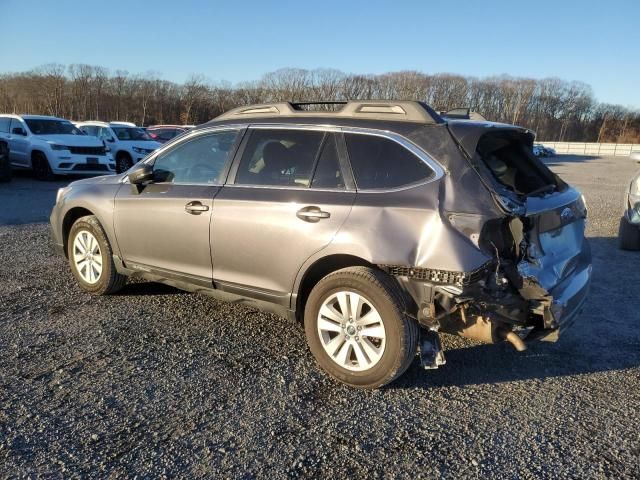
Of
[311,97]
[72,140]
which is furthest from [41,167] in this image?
[311,97]

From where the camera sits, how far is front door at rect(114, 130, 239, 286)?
4.20 metres

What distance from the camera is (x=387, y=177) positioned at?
3.43 meters

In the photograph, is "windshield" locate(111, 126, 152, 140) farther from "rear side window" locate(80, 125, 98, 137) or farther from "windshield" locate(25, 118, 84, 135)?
"windshield" locate(25, 118, 84, 135)

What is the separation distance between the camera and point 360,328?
135 inches

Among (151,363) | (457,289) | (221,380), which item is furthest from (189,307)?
(457,289)

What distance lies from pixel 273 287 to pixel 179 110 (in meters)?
65.0

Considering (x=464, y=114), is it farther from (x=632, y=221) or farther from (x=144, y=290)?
(x=632, y=221)

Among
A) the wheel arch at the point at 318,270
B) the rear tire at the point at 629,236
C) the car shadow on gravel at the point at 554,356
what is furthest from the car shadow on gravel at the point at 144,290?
the rear tire at the point at 629,236

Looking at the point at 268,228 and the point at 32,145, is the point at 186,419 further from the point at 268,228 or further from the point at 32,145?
the point at 32,145

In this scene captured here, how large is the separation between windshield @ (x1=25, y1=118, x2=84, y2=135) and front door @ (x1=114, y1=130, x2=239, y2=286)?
12177 mm

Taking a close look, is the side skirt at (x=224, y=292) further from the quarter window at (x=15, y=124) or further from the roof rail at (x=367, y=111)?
the quarter window at (x=15, y=124)

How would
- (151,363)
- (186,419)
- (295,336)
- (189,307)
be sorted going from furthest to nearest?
(189,307)
(295,336)
(151,363)
(186,419)

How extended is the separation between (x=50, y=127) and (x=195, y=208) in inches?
528

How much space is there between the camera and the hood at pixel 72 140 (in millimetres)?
14617
